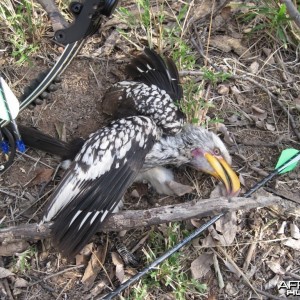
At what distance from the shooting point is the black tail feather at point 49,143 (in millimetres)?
2474

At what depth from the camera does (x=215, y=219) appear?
91.4 inches

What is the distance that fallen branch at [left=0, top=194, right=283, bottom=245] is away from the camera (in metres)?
2.16

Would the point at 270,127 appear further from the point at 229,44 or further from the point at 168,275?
the point at 168,275

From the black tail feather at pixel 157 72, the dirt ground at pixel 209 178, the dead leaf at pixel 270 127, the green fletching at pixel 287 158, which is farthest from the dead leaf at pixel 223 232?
the black tail feather at pixel 157 72

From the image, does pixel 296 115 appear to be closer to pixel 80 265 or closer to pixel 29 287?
pixel 80 265

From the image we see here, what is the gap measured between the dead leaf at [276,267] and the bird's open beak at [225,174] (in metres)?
0.38

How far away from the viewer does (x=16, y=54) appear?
2793 mm

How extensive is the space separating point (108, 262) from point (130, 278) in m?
0.16

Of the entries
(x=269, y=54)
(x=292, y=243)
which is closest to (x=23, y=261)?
(x=292, y=243)

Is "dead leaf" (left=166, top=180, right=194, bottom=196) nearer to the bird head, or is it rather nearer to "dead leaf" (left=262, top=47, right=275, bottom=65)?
the bird head

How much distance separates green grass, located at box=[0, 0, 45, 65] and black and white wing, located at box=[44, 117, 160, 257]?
2.59 ft

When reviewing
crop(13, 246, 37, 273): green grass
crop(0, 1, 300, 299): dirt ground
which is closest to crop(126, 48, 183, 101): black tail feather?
crop(0, 1, 300, 299): dirt ground

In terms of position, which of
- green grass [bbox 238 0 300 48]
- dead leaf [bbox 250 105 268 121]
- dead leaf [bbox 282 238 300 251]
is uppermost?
green grass [bbox 238 0 300 48]

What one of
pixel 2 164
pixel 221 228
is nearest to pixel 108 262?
pixel 221 228
